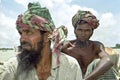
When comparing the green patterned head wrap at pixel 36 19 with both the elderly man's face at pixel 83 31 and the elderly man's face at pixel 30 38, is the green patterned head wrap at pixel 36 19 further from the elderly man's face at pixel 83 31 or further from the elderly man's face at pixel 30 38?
the elderly man's face at pixel 83 31

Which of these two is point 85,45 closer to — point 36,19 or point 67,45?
point 67,45

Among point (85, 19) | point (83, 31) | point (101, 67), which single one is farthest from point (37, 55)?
point (85, 19)

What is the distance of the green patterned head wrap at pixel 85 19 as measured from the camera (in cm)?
648

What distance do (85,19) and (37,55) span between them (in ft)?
6.62

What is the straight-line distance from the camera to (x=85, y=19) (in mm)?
6508

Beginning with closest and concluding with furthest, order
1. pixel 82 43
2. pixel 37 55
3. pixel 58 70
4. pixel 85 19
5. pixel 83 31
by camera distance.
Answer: pixel 37 55
pixel 58 70
pixel 83 31
pixel 85 19
pixel 82 43

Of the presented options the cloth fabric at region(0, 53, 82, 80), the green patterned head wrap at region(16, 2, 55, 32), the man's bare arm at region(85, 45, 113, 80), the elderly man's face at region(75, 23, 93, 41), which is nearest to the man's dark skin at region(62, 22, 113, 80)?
the elderly man's face at region(75, 23, 93, 41)

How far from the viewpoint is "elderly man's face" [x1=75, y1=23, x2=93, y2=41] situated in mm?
6414

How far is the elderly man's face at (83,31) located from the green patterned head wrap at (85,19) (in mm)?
59

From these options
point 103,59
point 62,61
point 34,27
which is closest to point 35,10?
point 34,27

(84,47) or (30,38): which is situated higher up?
(30,38)

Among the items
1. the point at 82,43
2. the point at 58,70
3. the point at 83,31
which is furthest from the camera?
the point at 82,43

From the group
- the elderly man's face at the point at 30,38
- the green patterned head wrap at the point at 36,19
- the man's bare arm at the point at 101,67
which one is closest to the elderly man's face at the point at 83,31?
the man's bare arm at the point at 101,67

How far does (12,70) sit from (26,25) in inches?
17.8
